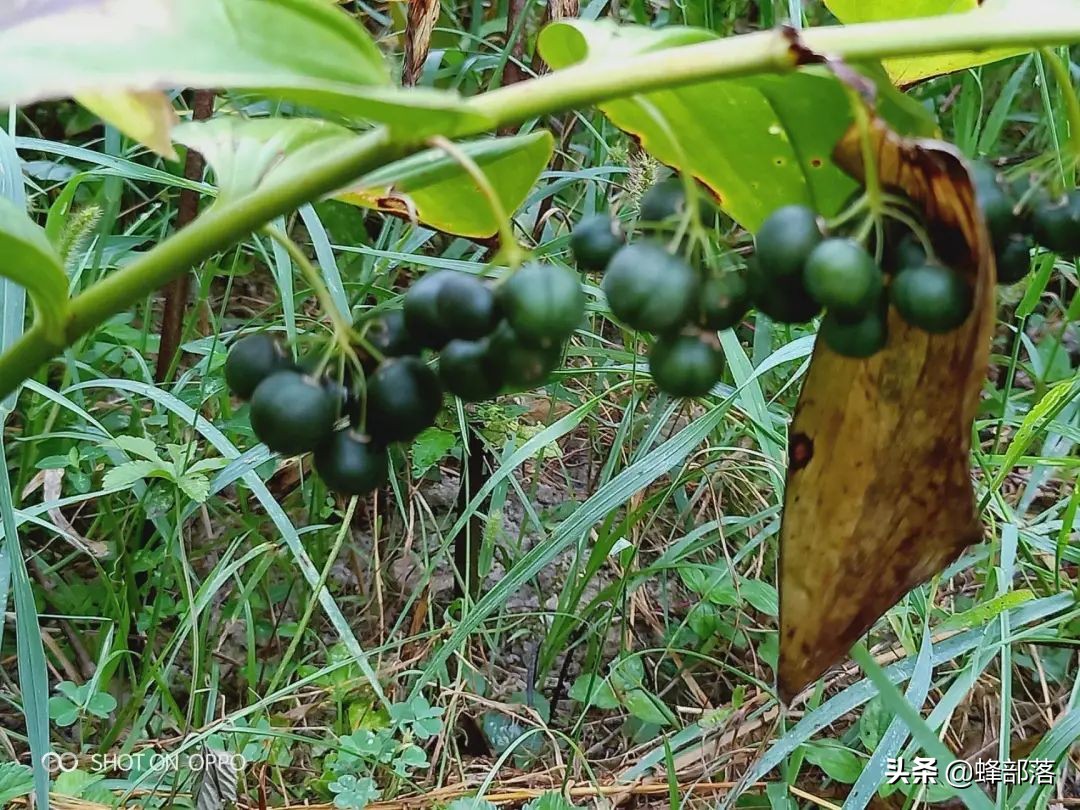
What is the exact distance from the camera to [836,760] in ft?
4.70

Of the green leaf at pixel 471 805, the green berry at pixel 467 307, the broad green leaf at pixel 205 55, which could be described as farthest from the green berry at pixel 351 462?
the green leaf at pixel 471 805

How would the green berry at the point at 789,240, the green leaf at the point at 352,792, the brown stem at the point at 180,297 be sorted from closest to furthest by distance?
1. the green berry at the point at 789,240
2. the green leaf at the point at 352,792
3. the brown stem at the point at 180,297

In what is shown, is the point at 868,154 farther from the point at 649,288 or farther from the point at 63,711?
the point at 63,711

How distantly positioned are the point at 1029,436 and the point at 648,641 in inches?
30.0

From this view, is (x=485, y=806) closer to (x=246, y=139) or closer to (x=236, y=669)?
(x=236, y=669)

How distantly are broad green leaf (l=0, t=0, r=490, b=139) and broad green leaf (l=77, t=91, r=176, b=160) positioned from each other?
12cm

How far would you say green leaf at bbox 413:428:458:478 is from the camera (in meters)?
1.59

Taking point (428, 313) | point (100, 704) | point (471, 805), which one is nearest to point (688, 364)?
point (428, 313)

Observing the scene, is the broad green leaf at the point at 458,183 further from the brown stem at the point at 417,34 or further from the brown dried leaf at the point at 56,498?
the brown dried leaf at the point at 56,498

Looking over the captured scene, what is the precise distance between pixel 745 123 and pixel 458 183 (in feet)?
0.74

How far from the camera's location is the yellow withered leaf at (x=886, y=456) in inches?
23.1

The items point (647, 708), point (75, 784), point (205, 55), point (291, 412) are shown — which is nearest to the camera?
point (205, 55)

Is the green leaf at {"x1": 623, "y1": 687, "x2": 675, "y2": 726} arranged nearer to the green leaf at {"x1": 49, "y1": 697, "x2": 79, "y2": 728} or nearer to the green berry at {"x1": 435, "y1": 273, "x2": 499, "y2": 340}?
the green leaf at {"x1": 49, "y1": 697, "x2": 79, "y2": 728}

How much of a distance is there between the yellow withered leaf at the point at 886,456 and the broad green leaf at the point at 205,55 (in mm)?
276
